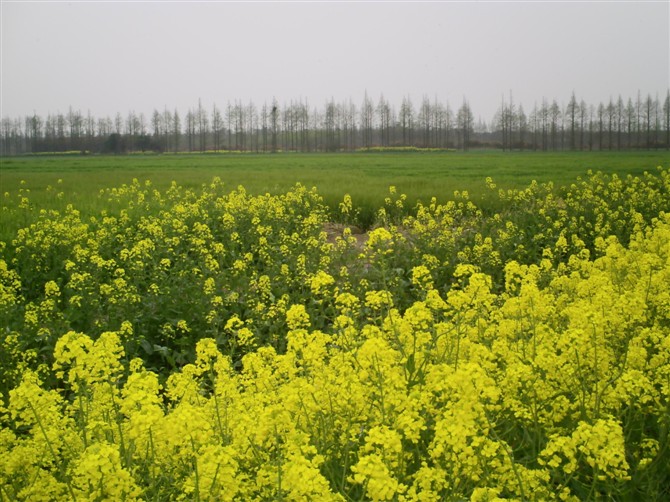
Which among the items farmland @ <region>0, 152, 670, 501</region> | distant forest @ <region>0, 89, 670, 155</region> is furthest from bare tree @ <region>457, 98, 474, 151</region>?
farmland @ <region>0, 152, 670, 501</region>

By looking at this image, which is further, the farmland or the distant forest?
the distant forest

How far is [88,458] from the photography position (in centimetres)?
220

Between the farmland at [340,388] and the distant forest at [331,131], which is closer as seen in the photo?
the farmland at [340,388]

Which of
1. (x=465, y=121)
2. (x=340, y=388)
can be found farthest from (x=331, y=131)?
(x=340, y=388)

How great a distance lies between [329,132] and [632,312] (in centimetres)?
9835

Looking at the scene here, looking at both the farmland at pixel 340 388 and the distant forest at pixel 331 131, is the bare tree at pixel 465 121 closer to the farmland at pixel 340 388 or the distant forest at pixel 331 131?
the distant forest at pixel 331 131

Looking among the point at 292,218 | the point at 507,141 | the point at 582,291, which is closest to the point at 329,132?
the point at 507,141

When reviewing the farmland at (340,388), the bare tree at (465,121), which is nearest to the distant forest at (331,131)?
the bare tree at (465,121)

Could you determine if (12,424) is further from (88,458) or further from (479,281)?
(479,281)

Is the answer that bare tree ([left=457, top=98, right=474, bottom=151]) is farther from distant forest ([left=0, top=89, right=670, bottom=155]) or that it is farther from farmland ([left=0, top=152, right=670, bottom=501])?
farmland ([left=0, top=152, right=670, bottom=501])

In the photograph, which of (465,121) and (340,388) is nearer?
(340,388)

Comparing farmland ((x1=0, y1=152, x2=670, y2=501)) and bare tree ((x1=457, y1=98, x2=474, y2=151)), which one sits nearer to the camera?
farmland ((x1=0, y1=152, x2=670, y2=501))

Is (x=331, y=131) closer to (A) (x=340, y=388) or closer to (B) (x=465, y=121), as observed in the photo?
(B) (x=465, y=121)

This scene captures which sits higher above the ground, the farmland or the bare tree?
the bare tree
